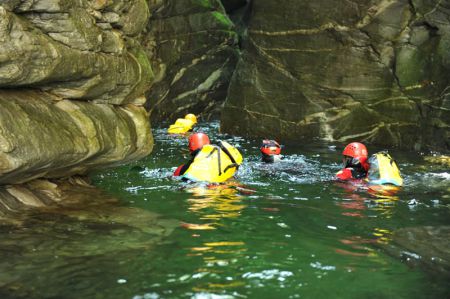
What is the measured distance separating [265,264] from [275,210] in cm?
278

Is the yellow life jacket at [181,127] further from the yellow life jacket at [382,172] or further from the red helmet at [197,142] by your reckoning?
the yellow life jacket at [382,172]

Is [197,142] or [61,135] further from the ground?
[61,135]

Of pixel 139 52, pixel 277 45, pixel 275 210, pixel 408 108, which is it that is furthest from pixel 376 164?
pixel 277 45

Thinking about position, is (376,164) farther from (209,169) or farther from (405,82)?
(405,82)

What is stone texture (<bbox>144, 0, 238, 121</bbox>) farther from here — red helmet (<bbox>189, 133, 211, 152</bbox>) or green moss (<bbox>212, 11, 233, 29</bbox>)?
red helmet (<bbox>189, 133, 211, 152</bbox>)

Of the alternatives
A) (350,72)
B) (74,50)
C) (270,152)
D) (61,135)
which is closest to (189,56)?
(350,72)

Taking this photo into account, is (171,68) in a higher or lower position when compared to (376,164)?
higher

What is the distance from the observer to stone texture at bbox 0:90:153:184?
6.22 m

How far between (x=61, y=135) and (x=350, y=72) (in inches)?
507

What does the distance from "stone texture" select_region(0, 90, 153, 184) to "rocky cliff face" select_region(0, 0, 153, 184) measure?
0.01 m

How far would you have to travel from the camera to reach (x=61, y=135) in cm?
703

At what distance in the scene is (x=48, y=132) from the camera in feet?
22.2

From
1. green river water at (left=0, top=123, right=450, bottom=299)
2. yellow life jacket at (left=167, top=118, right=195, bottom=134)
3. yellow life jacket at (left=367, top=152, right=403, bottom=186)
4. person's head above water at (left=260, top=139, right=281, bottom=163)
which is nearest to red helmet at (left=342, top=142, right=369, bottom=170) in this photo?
yellow life jacket at (left=367, top=152, right=403, bottom=186)

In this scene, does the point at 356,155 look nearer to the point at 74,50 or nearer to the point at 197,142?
the point at 197,142
